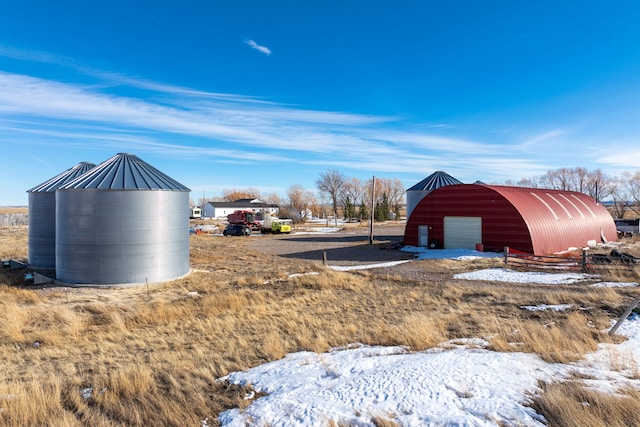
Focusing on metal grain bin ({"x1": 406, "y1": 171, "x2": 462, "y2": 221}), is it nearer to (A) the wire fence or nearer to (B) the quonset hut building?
(A) the wire fence

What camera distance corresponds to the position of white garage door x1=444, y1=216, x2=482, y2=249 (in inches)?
1054

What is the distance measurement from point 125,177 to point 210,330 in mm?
10920

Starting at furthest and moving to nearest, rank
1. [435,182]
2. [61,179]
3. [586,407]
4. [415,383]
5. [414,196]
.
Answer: [435,182] → [414,196] → [61,179] → [415,383] → [586,407]

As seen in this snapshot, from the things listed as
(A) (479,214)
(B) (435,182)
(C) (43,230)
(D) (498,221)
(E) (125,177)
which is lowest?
(C) (43,230)

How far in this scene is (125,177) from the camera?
18.1 meters

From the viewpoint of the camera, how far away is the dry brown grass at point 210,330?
250 inches

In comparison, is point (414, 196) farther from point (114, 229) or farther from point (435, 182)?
point (114, 229)

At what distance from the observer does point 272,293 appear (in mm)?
15281

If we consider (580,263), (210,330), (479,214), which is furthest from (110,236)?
(580,263)

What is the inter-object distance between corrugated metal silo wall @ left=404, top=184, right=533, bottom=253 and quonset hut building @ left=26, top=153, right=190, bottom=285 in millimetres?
18691

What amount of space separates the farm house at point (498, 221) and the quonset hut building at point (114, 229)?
61.6 feet

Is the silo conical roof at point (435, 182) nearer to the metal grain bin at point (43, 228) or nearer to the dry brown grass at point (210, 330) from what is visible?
the dry brown grass at point (210, 330)

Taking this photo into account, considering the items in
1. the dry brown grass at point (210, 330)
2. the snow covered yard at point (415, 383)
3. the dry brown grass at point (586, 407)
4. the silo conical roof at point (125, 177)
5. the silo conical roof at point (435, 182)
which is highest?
the silo conical roof at point (435, 182)

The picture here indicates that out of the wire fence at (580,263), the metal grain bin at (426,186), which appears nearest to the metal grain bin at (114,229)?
the wire fence at (580,263)
